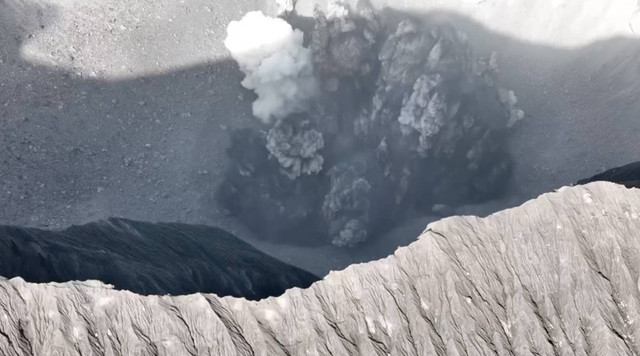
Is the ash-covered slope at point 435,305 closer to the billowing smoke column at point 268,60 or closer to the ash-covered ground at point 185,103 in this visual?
the ash-covered ground at point 185,103

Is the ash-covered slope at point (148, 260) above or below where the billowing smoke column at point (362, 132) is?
below

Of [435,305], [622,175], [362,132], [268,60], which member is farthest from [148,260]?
[622,175]

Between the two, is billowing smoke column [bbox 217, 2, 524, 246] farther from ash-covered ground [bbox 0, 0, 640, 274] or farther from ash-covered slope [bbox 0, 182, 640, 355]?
ash-covered slope [bbox 0, 182, 640, 355]

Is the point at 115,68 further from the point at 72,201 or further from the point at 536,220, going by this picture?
the point at 536,220

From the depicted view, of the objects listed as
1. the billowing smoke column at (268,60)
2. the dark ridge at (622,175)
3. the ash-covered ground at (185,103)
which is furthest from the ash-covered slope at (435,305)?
the billowing smoke column at (268,60)

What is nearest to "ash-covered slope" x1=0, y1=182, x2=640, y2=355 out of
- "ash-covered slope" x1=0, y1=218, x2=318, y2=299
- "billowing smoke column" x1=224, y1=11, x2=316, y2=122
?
"ash-covered slope" x1=0, y1=218, x2=318, y2=299

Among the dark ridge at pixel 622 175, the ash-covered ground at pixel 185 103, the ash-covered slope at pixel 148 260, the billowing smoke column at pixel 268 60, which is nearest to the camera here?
the ash-covered slope at pixel 148 260
